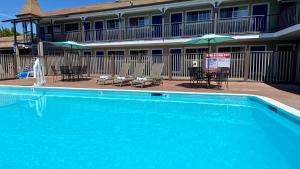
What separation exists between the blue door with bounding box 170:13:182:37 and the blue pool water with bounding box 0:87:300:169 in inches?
381

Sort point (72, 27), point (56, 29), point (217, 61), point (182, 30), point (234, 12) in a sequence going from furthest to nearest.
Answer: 1. point (56, 29)
2. point (72, 27)
3. point (182, 30)
4. point (234, 12)
5. point (217, 61)

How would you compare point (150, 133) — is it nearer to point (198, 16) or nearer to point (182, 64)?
point (182, 64)

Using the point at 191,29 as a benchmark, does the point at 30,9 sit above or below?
above

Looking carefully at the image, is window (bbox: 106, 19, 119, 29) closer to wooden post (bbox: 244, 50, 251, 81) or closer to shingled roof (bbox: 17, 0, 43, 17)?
shingled roof (bbox: 17, 0, 43, 17)

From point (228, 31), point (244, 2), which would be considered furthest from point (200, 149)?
point (244, 2)

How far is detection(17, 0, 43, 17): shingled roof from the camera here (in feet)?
82.0

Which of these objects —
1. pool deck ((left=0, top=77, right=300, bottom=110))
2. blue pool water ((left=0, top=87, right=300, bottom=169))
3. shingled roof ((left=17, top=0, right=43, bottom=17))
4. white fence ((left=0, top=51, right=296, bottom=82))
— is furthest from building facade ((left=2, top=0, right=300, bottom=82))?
blue pool water ((left=0, top=87, right=300, bottom=169))

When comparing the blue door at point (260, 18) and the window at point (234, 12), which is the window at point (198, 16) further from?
the blue door at point (260, 18)

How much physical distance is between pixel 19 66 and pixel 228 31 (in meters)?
16.0

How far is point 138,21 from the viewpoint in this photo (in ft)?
65.0

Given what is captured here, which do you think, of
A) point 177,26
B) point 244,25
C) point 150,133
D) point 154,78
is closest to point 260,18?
point 244,25

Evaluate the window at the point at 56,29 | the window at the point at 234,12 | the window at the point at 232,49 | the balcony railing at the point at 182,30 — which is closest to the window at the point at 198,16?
the balcony railing at the point at 182,30

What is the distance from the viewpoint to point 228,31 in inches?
624

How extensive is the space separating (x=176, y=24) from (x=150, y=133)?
45.7 ft
